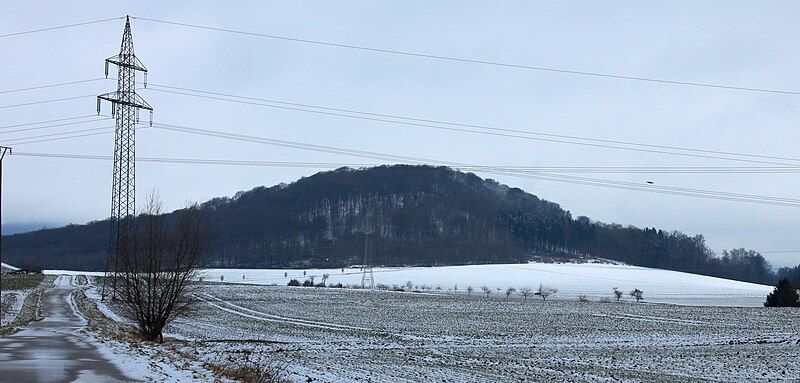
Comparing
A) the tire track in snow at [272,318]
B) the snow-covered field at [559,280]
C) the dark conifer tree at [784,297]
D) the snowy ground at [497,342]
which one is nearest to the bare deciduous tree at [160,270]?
the snowy ground at [497,342]

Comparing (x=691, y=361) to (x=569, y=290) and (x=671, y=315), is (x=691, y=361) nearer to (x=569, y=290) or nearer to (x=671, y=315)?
(x=671, y=315)

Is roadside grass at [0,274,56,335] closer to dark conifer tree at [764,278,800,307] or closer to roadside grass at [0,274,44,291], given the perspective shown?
roadside grass at [0,274,44,291]

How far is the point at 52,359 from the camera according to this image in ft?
65.8

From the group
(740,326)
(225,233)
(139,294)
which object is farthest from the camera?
(225,233)

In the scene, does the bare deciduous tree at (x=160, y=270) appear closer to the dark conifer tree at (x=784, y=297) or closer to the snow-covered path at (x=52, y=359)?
the snow-covered path at (x=52, y=359)

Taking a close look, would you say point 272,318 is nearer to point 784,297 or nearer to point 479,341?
point 479,341

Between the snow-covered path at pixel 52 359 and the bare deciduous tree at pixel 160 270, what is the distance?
2.95 metres

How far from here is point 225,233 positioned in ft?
604

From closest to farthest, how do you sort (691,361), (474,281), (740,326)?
(691,361) < (740,326) < (474,281)

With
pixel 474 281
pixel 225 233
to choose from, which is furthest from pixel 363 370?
pixel 225 233

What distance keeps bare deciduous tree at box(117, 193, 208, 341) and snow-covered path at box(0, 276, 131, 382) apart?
295 centimetres

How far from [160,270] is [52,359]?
12.2m

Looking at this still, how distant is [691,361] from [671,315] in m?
34.8

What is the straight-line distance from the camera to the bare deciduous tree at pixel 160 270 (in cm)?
3173
